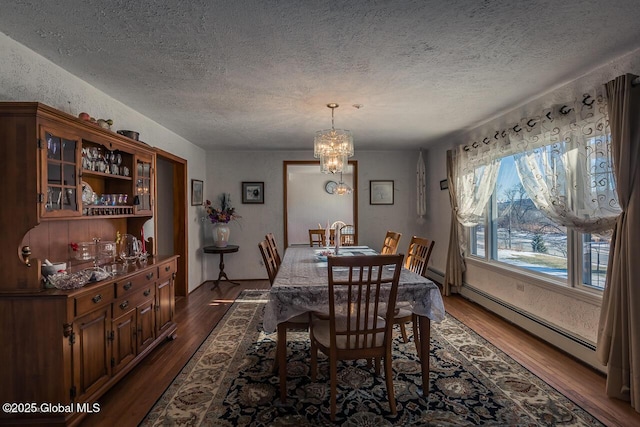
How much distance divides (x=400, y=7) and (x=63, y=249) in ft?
9.20

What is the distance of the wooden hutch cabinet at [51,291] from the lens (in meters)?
1.94

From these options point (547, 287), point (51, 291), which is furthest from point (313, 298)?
point (547, 287)

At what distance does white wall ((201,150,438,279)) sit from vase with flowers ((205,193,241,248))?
0.12 metres

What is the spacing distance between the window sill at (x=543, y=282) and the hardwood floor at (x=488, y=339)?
52 cm

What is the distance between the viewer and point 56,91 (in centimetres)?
252

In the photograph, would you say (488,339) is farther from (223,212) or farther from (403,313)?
(223,212)

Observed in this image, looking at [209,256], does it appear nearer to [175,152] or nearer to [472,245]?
[175,152]

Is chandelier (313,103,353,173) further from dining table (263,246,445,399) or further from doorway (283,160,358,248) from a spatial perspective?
doorway (283,160,358,248)

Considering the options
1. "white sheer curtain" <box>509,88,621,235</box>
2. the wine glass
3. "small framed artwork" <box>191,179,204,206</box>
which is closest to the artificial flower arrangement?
"small framed artwork" <box>191,179,204,206</box>

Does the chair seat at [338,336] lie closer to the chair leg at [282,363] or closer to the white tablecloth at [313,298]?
the white tablecloth at [313,298]

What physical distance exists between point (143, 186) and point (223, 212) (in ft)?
8.63

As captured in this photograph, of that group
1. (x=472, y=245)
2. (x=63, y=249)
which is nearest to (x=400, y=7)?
(x=63, y=249)

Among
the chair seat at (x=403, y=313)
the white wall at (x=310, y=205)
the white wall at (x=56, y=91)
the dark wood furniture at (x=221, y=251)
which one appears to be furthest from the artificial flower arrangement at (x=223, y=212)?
the chair seat at (x=403, y=313)

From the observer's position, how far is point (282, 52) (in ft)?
7.52
